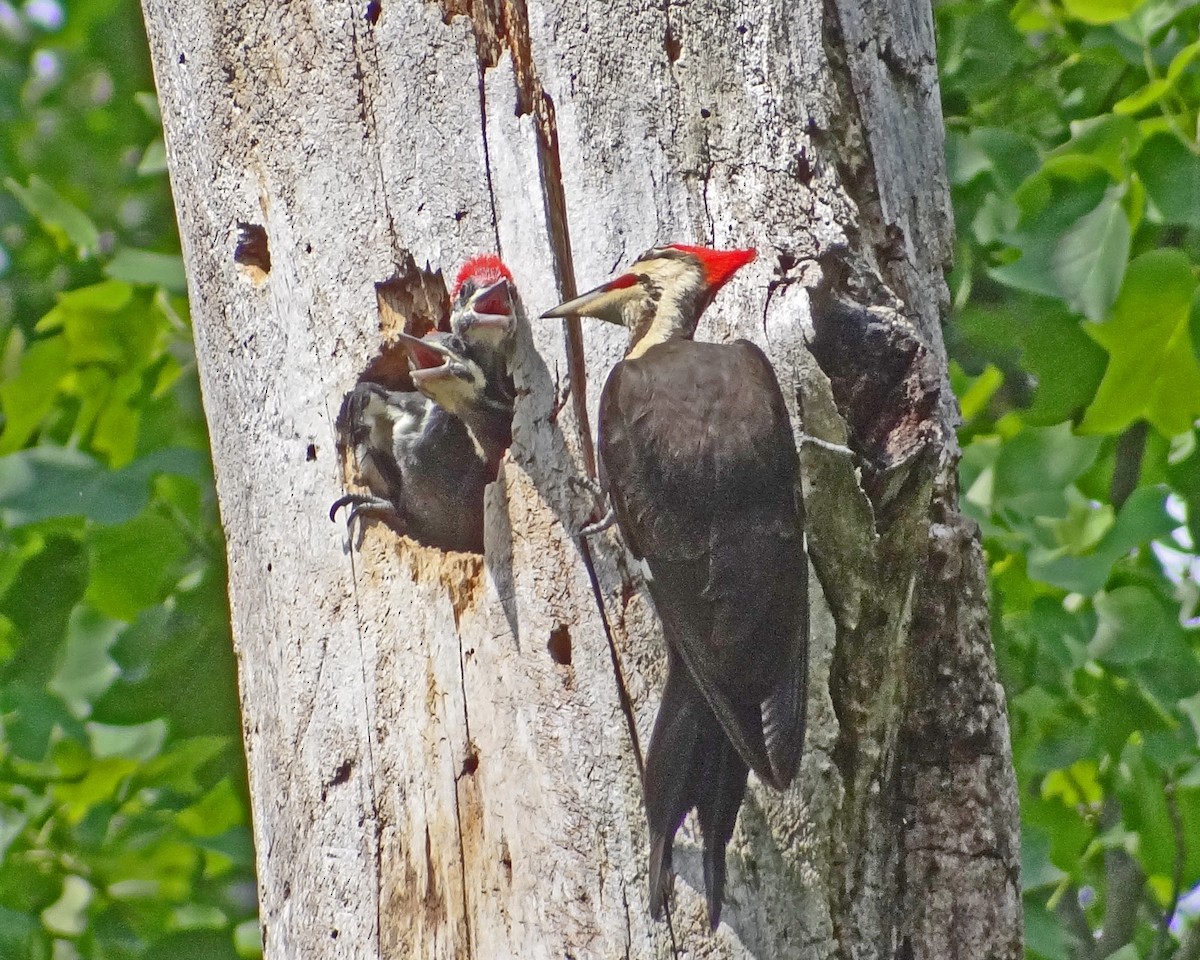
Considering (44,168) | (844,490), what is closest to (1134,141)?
(844,490)

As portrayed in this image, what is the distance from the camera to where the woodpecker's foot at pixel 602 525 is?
1.74 metres

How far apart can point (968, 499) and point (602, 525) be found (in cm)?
134

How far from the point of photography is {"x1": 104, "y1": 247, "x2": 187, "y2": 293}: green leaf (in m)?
2.84

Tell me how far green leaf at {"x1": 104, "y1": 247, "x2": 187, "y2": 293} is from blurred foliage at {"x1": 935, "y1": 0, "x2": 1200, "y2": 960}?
1651 millimetres

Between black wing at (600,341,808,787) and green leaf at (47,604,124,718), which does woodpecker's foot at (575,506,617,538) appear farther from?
green leaf at (47,604,124,718)

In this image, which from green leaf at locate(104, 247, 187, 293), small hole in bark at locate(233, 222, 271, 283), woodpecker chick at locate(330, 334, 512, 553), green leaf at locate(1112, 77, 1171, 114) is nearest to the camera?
woodpecker chick at locate(330, 334, 512, 553)

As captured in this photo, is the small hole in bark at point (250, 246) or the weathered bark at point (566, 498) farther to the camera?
the small hole in bark at point (250, 246)

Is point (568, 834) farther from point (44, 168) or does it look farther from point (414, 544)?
point (44, 168)

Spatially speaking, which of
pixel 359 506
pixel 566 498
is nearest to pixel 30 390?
pixel 359 506

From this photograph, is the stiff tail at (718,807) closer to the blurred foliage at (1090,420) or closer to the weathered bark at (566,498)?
the weathered bark at (566,498)

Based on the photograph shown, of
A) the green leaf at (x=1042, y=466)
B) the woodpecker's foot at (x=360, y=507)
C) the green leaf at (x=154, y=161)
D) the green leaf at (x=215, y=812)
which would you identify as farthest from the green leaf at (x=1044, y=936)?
the green leaf at (x=154, y=161)

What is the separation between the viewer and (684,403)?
5.73ft

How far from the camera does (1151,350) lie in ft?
8.01

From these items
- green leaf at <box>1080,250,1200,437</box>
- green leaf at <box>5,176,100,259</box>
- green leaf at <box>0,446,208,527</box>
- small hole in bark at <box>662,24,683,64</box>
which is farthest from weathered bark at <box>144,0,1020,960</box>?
green leaf at <box>5,176,100,259</box>
